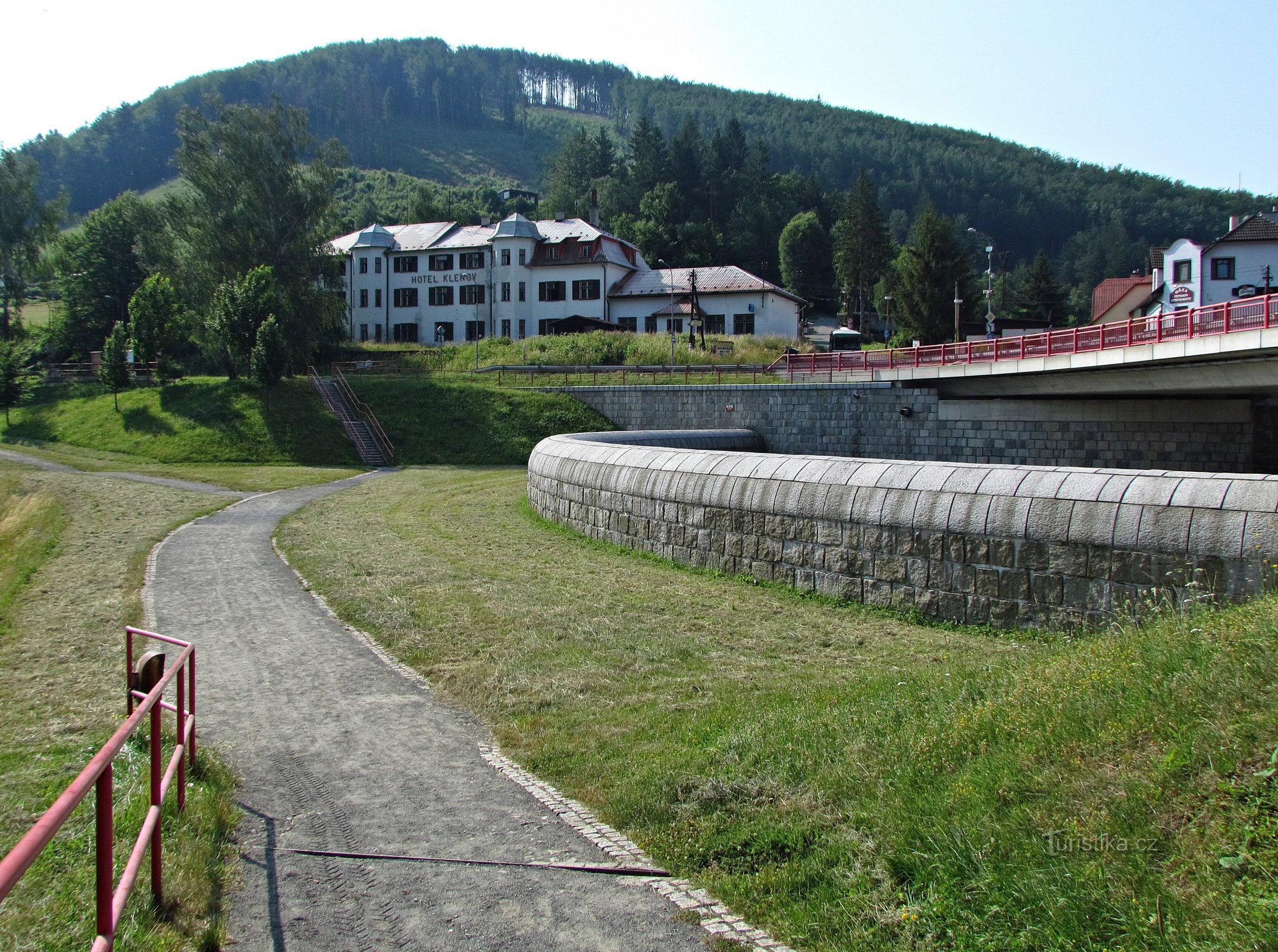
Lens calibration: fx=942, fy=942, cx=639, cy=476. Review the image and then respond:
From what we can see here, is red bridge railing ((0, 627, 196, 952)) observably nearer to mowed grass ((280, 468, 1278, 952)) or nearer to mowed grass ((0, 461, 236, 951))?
mowed grass ((0, 461, 236, 951))

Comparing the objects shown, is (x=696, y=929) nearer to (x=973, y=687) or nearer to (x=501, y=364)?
(x=973, y=687)

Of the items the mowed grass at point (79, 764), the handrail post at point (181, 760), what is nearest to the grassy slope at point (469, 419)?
the mowed grass at point (79, 764)

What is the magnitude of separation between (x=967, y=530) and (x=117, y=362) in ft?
158

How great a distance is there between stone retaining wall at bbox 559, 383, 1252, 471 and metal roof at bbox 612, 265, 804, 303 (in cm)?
2352

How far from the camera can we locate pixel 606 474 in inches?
681

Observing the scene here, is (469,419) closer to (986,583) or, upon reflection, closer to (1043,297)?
(986,583)

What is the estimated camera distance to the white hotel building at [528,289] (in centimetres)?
6550

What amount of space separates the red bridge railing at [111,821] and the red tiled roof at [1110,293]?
86.7 meters

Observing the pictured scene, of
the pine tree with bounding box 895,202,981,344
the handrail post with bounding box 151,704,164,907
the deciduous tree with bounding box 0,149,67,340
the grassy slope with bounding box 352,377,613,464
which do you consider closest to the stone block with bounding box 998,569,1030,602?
the handrail post with bounding box 151,704,164,907

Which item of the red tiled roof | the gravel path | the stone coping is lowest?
the gravel path

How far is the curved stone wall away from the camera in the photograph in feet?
28.5

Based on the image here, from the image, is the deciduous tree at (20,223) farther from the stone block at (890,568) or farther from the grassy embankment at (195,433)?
the stone block at (890,568)

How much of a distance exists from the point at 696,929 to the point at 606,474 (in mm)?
12905

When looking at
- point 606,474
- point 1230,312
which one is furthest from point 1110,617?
point 1230,312
